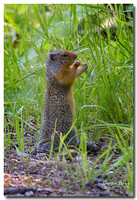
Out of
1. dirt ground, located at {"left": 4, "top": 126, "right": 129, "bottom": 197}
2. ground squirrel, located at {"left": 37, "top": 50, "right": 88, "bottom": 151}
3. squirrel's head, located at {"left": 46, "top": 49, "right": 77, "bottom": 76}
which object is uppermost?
squirrel's head, located at {"left": 46, "top": 49, "right": 77, "bottom": 76}

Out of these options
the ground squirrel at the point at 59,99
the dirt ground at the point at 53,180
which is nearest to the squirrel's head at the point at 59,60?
the ground squirrel at the point at 59,99

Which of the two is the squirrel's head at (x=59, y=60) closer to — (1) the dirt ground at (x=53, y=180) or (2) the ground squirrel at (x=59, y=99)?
(2) the ground squirrel at (x=59, y=99)

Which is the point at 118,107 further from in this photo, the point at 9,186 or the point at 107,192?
the point at 9,186

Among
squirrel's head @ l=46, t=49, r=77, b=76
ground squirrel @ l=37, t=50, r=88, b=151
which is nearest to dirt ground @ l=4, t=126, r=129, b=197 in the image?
ground squirrel @ l=37, t=50, r=88, b=151

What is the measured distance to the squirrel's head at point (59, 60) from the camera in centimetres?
373

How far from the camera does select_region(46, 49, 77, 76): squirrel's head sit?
3.73 m

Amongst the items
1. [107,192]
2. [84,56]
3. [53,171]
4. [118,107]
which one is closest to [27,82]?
[84,56]

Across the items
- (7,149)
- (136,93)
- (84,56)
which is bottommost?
(7,149)

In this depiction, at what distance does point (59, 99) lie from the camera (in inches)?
145

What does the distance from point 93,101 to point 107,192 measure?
1689 mm

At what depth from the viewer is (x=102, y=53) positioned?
387 centimetres

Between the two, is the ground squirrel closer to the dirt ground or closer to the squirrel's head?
the squirrel's head

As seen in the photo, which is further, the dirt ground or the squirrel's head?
the squirrel's head

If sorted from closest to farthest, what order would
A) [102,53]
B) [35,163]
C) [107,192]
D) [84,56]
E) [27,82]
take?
1. [107,192]
2. [35,163]
3. [102,53]
4. [84,56]
5. [27,82]
